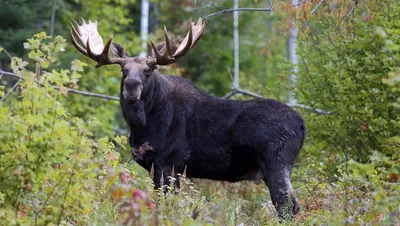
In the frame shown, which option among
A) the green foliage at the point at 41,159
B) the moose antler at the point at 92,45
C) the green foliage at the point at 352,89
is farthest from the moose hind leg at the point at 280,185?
the green foliage at the point at 41,159

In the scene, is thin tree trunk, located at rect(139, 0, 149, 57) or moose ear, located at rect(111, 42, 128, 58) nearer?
moose ear, located at rect(111, 42, 128, 58)

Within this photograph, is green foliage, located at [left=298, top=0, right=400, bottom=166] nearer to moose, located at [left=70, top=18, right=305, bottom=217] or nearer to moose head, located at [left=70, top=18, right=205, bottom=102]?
moose, located at [left=70, top=18, right=305, bottom=217]

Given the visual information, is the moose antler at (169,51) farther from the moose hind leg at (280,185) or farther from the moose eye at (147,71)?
the moose hind leg at (280,185)

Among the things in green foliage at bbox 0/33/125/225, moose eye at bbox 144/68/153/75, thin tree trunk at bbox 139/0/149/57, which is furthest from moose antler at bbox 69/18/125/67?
thin tree trunk at bbox 139/0/149/57

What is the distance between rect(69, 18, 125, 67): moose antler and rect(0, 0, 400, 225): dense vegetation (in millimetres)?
621

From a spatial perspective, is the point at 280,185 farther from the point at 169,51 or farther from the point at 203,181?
the point at 203,181

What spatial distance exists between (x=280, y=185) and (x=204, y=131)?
1.08 m

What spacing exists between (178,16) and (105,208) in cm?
1937

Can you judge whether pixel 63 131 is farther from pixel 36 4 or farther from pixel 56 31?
pixel 56 31

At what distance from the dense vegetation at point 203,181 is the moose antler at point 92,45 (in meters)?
0.62

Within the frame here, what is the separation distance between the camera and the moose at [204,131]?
10.6 meters

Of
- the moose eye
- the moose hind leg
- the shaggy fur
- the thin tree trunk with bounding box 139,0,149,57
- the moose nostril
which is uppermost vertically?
the moose eye

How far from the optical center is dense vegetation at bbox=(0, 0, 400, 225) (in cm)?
747

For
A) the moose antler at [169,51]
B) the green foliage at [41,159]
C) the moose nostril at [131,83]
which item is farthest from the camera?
the moose antler at [169,51]
